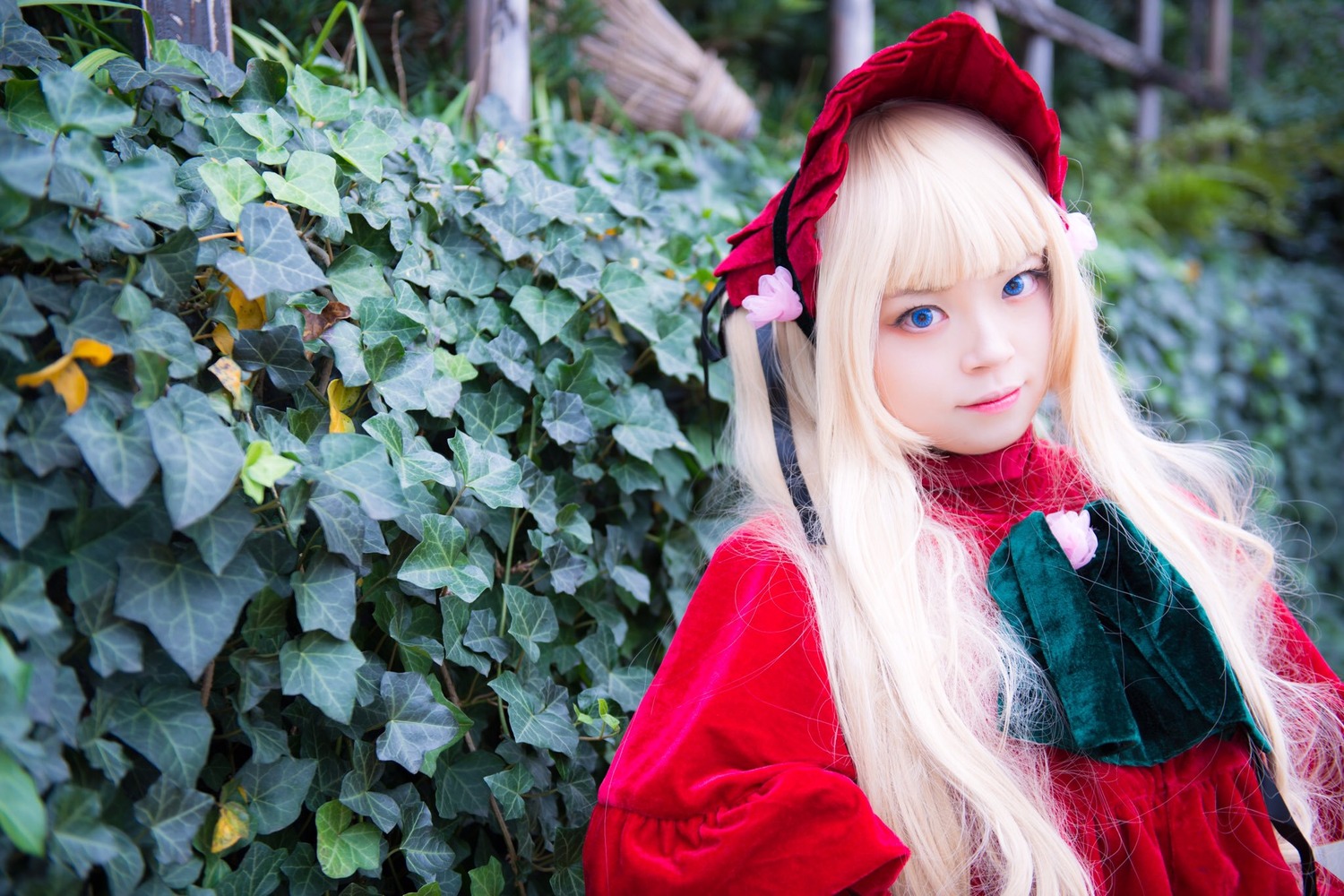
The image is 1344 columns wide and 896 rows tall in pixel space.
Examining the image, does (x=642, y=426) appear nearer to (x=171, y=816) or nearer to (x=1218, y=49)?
(x=171, y=816)

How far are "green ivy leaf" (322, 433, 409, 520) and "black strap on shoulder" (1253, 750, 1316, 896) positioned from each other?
1102 mm

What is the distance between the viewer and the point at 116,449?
0.86 m

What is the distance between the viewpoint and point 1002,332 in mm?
1221

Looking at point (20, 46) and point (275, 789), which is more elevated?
point (20, 46)

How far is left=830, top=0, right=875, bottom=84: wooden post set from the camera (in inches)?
121

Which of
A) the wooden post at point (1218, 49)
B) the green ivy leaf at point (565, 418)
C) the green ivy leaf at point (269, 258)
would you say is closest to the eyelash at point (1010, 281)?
the green ivy leaf at point (565, 418)

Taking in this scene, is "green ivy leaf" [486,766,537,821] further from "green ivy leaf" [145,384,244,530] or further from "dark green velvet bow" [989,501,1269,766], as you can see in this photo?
"dark green velvet bow" [989,501,1269,766]

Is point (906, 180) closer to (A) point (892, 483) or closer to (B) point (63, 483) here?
(A) point (892, 483)

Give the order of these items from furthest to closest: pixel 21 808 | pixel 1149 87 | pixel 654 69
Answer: pixel 1149 87 < pixel 654 69 < pixel 21 808

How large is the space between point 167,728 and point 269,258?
488mm

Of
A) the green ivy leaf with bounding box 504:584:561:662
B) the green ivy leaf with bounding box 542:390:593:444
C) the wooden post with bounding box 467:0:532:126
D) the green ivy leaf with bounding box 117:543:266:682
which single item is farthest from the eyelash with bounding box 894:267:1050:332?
the wooden post with bounding box 467:0:532:126

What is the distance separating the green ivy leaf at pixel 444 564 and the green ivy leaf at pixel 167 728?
26 cm

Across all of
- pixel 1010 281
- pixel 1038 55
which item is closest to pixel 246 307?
pixel 1010 281

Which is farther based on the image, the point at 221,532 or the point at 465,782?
the point at 465,782
